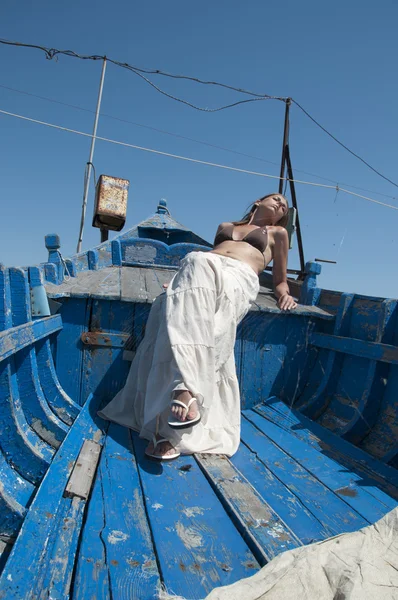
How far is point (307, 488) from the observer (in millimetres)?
1576

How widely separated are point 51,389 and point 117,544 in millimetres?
1212

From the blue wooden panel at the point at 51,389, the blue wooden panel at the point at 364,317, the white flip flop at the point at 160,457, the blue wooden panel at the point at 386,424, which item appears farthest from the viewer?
the blue wooden panel at the point at 364,317

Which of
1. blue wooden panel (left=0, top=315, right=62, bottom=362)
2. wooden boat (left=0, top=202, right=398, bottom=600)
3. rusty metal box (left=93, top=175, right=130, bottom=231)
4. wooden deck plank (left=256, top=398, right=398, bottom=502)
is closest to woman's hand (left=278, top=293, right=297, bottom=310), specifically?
wooden boat (left=0, top=202, right=398, bottom=600)

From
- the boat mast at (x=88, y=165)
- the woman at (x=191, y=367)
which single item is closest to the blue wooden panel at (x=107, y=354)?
the woman at (x=191, y=367)

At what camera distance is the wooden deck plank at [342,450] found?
1612 mm

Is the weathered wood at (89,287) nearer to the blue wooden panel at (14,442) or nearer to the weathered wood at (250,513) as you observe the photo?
the blue wooden panel at (14,442)

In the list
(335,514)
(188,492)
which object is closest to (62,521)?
(188,492)

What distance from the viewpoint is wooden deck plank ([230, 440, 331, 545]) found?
1.28m

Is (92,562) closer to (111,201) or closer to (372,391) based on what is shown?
(372,391)

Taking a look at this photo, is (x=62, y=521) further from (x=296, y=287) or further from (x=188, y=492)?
(x=296, y=287)

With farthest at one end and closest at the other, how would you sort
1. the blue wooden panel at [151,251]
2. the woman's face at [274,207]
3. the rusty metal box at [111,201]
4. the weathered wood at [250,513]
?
the rusty metal box at [111,201] < the blue wooden panel at [151,251] < the woman's face at [274,207] < the weathered wood at [250,513]

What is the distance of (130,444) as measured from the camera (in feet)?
5.97

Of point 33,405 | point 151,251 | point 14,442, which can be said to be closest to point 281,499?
point 14,442

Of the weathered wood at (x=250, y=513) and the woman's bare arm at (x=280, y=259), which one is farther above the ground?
the woman's bare arm at (x=280, y=259)
